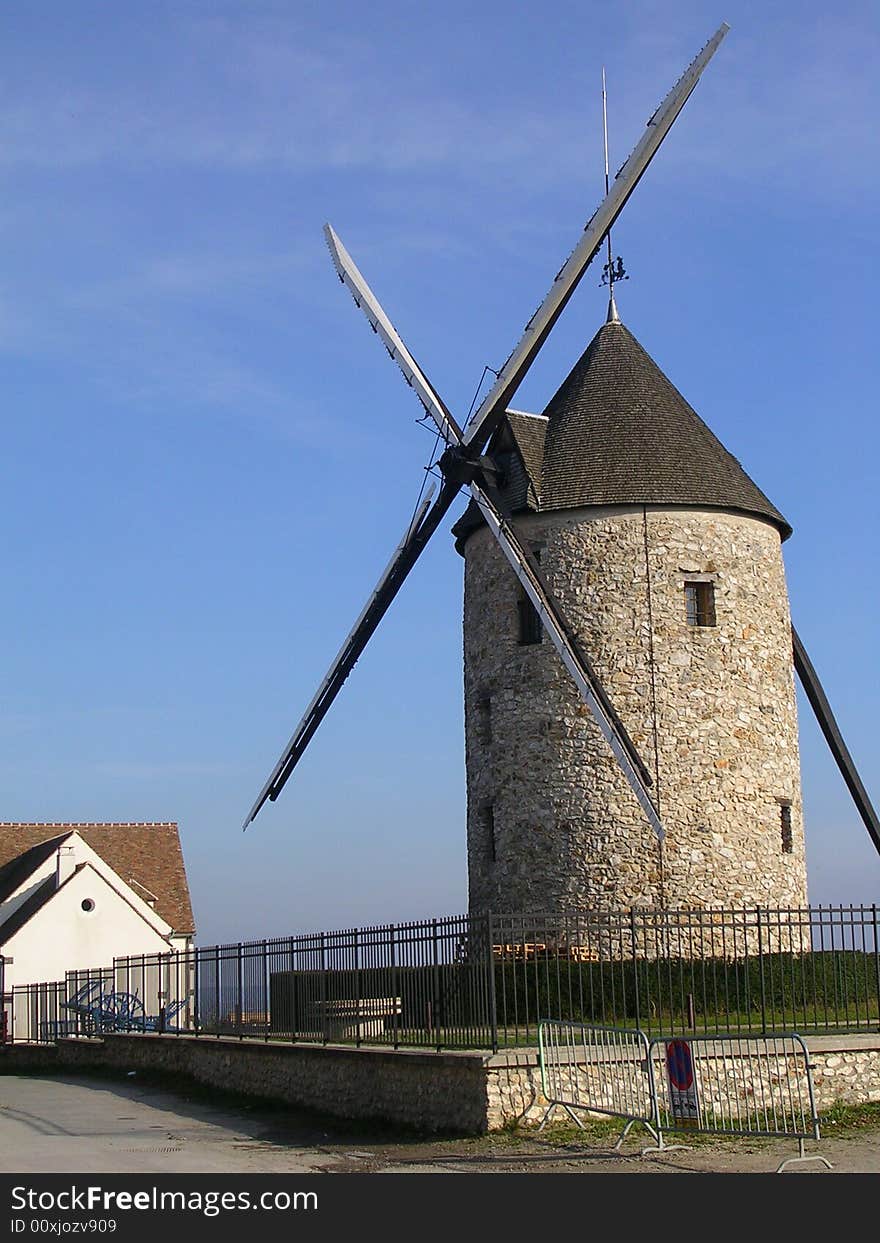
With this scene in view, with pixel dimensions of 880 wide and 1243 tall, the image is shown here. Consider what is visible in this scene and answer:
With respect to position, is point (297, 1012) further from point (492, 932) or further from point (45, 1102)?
point (492, 932)

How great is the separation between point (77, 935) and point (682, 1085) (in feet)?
107

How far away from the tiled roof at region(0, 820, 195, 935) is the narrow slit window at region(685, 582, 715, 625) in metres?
26.6

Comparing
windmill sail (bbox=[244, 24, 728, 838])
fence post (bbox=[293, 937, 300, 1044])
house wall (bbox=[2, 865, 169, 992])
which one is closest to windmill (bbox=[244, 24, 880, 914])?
windmill sail (bbox=[244, 24, 728, 838])

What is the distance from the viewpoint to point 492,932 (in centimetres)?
1521

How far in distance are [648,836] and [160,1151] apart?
1149 cm

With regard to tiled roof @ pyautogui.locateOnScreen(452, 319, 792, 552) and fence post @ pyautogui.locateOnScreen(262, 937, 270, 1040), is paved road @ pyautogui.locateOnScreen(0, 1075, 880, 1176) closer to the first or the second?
fence post @ pyautogui.locateOnScreen(262, 937, 270, 1040)

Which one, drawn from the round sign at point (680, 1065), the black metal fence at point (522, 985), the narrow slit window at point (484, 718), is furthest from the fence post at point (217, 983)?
the round sign at point (680, 1065)

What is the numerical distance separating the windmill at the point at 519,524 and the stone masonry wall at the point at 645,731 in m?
0.37

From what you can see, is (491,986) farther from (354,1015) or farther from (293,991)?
(293,991)

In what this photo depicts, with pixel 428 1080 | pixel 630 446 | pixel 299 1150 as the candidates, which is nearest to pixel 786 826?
pixel 630 446

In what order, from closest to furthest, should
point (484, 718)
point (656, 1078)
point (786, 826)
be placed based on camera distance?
point (656, 1078)
point (786, 826)
point (484, 718)

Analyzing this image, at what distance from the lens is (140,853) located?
162ft
